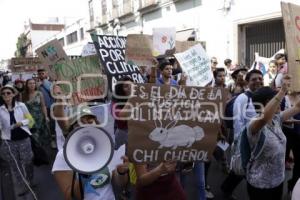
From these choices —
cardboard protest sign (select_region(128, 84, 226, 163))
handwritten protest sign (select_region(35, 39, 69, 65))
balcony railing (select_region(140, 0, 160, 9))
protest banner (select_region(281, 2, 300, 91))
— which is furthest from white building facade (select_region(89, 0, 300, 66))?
cardboard protest sign (select_region(128, 84, 226, 163))

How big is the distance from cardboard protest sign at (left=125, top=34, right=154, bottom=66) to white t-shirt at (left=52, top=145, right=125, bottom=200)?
341 centimetres

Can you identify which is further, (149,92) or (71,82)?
(71,82)

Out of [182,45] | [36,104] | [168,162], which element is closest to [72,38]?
[182,45]

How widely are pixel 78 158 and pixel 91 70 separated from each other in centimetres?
352

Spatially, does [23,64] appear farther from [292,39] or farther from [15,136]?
[292,39]

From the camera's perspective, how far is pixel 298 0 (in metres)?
11.9

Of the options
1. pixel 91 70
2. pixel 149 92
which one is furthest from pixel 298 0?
pixel 149 92

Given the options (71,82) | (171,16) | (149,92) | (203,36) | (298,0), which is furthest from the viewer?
(171,16)

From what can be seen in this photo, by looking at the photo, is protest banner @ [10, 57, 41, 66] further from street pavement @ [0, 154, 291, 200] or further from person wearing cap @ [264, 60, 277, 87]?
person wearing cap @ [264, 60, 277, 87]

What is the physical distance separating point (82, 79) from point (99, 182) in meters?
3.26

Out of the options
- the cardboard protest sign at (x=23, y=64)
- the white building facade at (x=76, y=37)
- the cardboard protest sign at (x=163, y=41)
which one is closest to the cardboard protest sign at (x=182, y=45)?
the cardboard protest sign at (x=163, y=41)

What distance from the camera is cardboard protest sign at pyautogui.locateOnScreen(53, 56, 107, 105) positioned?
5.80 m

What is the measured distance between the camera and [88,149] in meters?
2.70

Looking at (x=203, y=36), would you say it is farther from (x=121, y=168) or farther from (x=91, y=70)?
(x=121, y=168)
